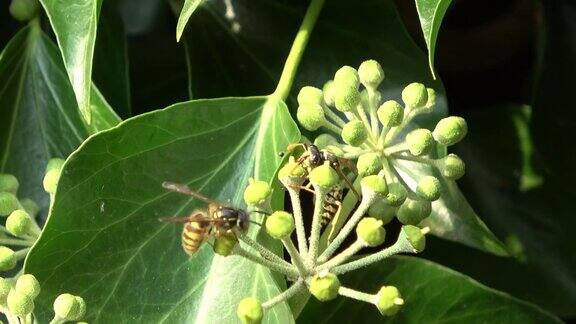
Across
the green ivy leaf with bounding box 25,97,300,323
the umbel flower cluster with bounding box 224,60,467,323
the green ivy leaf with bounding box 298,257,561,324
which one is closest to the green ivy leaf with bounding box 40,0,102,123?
the green ivy leaf with bounding box 25,97,300,323

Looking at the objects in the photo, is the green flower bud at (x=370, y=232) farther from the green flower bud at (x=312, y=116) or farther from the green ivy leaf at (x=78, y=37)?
the green ivy leaf at (x=78, y=37)

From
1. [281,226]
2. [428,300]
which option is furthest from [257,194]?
[428,300]

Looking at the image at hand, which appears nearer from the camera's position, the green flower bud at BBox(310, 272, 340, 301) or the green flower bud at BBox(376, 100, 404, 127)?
the green flower bud at BBox(310, 272, 340, 301)

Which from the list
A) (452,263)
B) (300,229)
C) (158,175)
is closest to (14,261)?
(158,175)

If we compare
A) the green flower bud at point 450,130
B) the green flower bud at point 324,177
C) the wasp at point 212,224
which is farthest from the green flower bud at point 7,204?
the green flower bud at point 450,130

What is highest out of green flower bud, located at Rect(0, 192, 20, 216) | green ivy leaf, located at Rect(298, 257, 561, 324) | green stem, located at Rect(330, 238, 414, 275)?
green flower bud, located at Rect(0, 192, 20, 216)

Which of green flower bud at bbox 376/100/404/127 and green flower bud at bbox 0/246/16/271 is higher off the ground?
green flower bud at bbox 376/100/404/127

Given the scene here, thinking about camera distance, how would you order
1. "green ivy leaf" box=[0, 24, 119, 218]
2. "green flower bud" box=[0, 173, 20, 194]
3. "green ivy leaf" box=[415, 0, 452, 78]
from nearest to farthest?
"green ivy leaf" box=[415, 0, 452, 78] → "green flower bud" box=[0, 173, 20, 194] → "green ivy leaf" box=[0, 24, 119, 218]

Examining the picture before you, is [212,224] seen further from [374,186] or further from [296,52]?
[296,52]

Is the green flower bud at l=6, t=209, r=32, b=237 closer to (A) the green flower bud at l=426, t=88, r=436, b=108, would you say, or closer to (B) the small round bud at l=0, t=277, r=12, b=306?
(B) the small round bud at l=0, t=277, r=12, b=306
